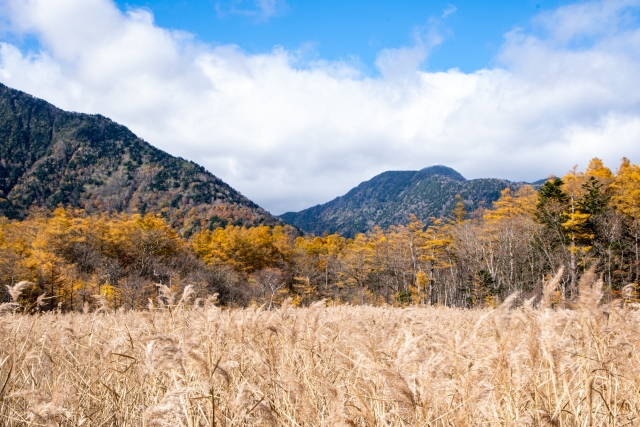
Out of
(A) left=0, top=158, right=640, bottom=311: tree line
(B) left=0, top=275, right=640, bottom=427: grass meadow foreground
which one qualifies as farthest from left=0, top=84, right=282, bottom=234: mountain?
(B) left=0, top=275, right=640, bottom=427: grass meadow foreground

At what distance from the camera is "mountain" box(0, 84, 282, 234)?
11744 centimetres

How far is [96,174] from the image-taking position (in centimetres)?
15100

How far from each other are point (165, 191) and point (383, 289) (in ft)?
361

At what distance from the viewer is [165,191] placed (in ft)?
450

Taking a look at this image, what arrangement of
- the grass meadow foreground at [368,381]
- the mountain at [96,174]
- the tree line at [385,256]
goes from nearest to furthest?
the grass meadow foreground at [368,381] < the tree line at [385,256] < the mountain at [96,174]

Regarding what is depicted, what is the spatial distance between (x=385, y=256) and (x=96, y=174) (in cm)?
14661

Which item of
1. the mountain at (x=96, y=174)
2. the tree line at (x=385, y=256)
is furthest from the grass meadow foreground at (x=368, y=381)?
the mountain at (x=96, y=174)

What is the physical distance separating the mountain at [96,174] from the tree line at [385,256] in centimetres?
4376

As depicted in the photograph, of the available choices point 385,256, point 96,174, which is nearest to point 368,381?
point 385,256

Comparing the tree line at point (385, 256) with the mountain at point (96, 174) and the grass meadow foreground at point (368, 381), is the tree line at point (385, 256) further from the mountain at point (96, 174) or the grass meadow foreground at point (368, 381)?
the mountain at point (96, 174)

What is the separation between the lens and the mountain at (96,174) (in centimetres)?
11744

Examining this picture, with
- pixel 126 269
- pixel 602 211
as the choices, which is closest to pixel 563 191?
pixel 602 211

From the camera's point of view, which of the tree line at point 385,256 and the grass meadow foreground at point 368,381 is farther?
the tree line at point 385,256

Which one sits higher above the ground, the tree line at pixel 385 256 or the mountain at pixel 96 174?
the mountain at pixel 96 174
